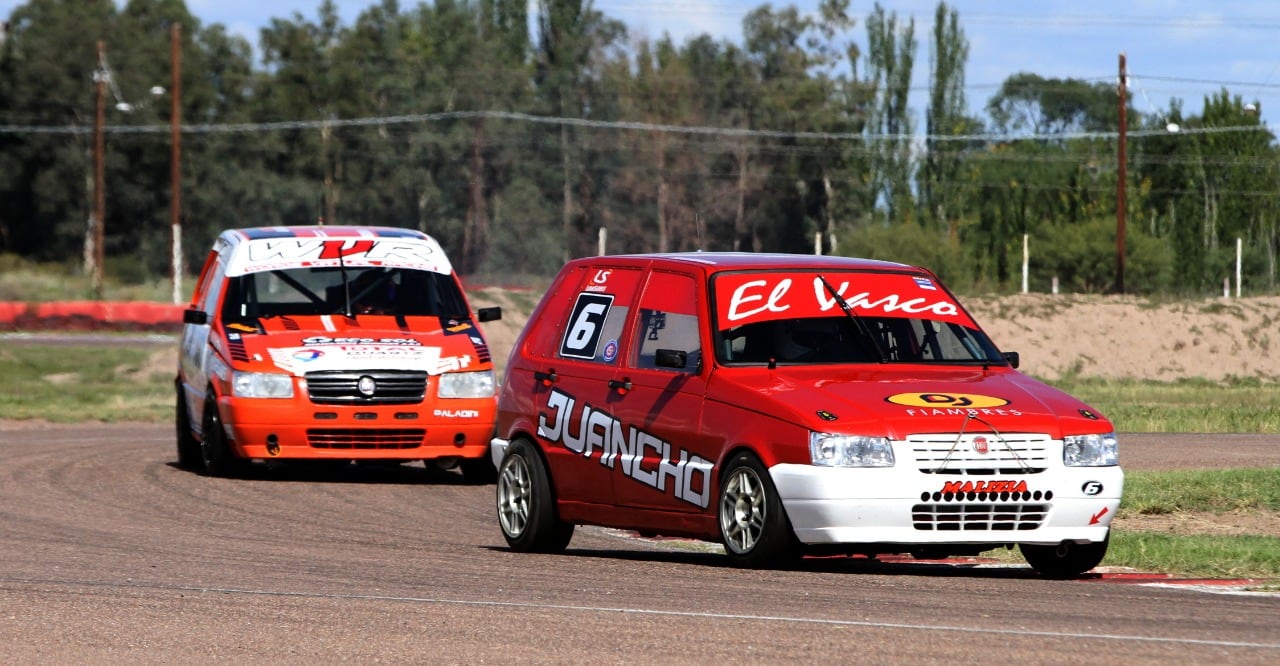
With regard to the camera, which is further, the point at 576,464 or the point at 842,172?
the point at 842,172

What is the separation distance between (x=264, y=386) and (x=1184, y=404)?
1872cm

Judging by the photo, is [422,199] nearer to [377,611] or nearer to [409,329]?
[409,329]

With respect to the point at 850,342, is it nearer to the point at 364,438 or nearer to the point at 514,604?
the point at 514,604

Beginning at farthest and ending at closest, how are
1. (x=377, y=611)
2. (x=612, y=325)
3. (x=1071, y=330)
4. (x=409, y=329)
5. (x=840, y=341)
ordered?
1. (x=1071, y=330)
2. (x=409, y=329)
3. (x=612, y=325)
4. (x=840, y=341)
5. (x=377, y=611)

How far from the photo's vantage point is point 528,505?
38.1ft

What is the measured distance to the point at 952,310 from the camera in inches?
441

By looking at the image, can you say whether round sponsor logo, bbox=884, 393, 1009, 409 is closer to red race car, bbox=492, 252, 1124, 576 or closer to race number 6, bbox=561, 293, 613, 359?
red race car, bbox=492, 252, 1124, 576

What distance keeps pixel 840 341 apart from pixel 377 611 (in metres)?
3.30

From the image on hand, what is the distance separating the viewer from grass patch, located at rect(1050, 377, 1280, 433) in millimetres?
25031

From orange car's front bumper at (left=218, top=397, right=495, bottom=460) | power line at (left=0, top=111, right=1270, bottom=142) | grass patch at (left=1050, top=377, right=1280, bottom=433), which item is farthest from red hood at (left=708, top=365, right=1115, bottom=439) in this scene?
power line at (left=0, top=111, right=1270, bottom=142)

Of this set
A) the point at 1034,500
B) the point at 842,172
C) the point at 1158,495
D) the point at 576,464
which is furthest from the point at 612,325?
the point at 842,172

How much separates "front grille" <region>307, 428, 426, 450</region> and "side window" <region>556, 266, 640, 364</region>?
17.2ft

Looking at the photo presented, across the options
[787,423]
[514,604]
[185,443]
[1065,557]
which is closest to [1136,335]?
[185,443]

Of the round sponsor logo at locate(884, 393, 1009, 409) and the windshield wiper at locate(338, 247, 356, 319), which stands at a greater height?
the windshield wiper at locate(338, 247, 356, 319)
